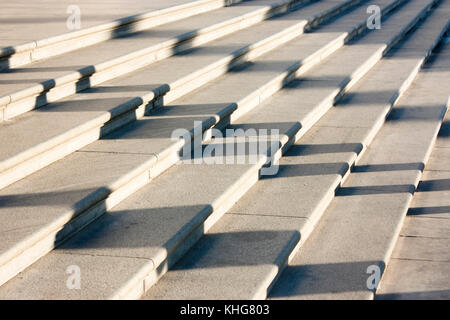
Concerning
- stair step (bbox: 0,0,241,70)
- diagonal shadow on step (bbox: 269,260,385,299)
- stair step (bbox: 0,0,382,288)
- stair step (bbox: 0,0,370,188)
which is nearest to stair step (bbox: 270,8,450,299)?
diagonal shadow on step (bbox: 269,260,385,299)

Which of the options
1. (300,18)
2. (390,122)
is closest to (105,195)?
(390,122)

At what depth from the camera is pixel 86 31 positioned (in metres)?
6.46

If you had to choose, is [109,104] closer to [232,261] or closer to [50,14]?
[232,261]

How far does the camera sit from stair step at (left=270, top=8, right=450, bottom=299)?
381 centimetres

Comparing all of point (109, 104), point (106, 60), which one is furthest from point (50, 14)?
point (109, 104)

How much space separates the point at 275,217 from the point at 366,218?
27.1 inches

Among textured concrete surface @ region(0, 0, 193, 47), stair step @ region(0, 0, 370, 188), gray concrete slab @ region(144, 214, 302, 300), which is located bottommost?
gray concrete slab @ region(144, 214, 302, 300)

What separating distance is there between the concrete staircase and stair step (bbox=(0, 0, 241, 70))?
25 millimetres

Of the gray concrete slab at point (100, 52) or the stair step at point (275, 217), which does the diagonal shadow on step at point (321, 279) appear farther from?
the gray concrete slab at point (100, 52)

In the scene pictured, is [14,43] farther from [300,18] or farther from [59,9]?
[300,18]

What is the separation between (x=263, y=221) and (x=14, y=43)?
2681mm

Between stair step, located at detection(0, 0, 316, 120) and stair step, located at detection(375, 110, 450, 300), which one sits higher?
stair step, located at detection(0, 0, 316, 120)

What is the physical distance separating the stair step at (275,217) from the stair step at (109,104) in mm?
686

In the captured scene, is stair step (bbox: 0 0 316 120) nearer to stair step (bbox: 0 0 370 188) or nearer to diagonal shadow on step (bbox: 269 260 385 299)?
stair step (bbox: 0 0 370 188)
